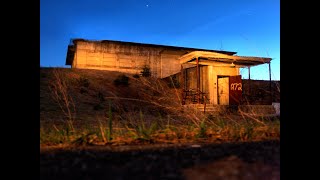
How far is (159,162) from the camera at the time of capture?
5.72ft

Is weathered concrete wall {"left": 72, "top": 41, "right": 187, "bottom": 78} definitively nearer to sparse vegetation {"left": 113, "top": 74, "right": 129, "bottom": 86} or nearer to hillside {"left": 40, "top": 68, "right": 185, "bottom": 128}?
hillside {"left": 40, "top": 68, "right": 185, "bottom": 128}

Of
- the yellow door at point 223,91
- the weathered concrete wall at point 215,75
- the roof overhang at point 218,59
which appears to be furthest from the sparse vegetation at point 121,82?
the yellow door at point 223,91

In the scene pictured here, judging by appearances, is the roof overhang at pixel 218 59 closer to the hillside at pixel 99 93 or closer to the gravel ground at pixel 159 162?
the hillside at pixel 99 93

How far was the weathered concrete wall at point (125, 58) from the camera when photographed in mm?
25281

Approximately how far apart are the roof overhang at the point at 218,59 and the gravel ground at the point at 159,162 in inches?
469

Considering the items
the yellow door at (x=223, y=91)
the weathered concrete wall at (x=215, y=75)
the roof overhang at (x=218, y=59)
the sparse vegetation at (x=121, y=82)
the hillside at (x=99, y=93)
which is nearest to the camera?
the hillside at (x=99, y=93)

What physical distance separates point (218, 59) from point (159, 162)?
44.5 ft

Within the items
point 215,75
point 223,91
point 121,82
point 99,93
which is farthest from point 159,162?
point 121,82

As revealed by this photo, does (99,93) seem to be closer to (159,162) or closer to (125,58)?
(125,58)
